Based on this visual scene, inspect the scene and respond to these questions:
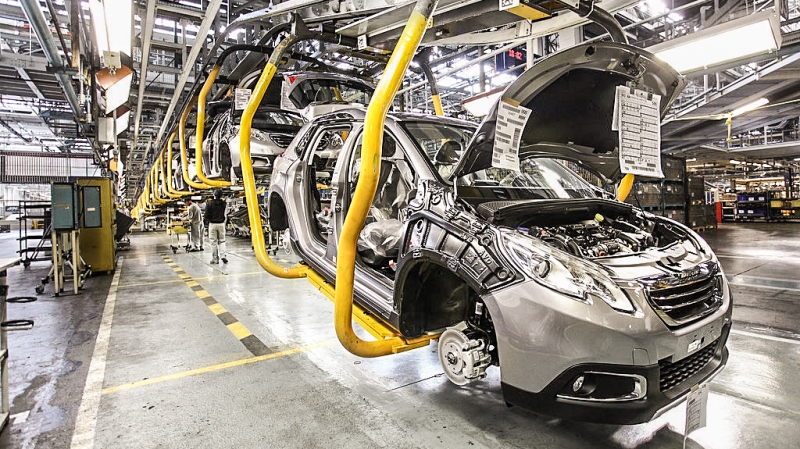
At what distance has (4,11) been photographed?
513cm

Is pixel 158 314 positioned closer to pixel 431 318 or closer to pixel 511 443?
pixel 431 318

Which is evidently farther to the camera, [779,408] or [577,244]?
[779,408]

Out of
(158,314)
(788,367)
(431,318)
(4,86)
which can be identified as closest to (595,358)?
(431,318)

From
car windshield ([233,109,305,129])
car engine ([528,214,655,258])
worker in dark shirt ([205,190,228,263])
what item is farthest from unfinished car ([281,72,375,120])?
worker in dark shirt ([205,190,228,263])

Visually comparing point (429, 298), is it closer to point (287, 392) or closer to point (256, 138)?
point (287, 392)

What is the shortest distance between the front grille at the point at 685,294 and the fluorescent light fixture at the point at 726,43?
8.45 feet

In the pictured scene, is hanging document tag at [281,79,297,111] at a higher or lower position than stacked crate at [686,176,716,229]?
higher

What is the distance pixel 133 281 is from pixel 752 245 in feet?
41.2

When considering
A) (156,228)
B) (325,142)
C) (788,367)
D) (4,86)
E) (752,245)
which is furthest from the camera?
(156,228)

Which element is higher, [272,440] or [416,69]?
[416,69]

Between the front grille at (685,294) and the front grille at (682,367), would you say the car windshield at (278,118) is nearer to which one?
the front grille at (685,294)

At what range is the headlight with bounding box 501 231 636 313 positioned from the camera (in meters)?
1.58

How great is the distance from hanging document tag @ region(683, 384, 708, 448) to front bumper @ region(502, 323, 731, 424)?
0.05 metres

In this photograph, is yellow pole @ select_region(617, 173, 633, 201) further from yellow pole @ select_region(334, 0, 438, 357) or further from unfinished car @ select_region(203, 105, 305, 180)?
unfinished car @ select_region(203, 105, 305, 180)
